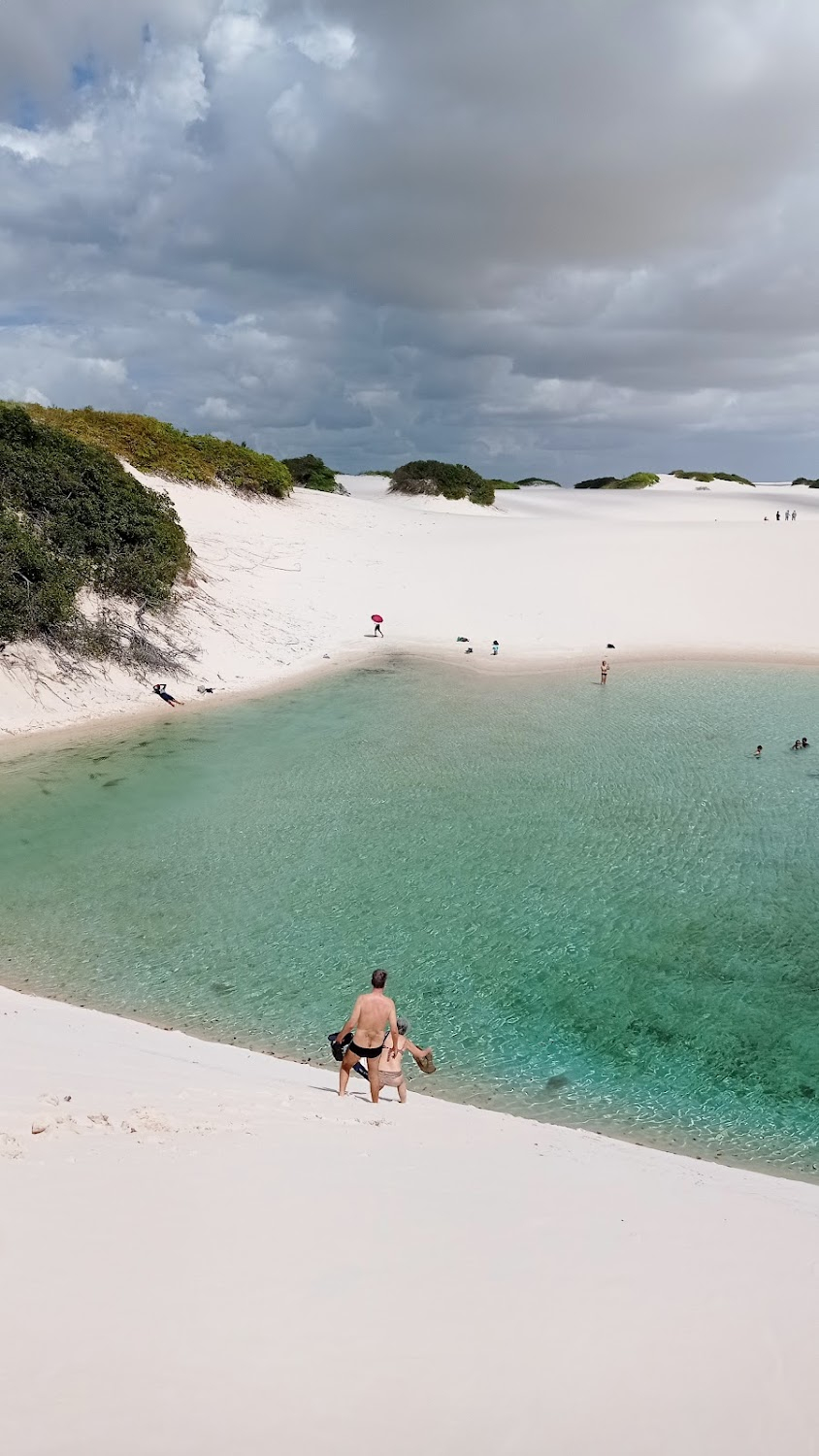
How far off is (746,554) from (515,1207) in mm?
43875

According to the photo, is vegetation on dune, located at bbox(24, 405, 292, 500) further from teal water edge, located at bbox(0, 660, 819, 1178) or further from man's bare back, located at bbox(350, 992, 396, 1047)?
man's bare back, located at bbox(350, 992, 396, 1047)

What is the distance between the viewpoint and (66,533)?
27.9m

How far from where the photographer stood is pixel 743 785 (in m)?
20.3

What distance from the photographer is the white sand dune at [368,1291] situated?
12.8ft

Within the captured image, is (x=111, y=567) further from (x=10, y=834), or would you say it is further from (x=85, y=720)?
(x=10, y=834)

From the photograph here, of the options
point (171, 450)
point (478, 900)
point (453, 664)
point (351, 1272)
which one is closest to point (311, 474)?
point (171, 450)

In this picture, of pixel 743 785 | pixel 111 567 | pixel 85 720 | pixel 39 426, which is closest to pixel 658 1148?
pixel 743 785

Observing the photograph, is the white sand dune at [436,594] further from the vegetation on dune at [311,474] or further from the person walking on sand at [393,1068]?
the person walking on sand at [393,1068]

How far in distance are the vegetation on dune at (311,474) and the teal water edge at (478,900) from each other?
42.7 m

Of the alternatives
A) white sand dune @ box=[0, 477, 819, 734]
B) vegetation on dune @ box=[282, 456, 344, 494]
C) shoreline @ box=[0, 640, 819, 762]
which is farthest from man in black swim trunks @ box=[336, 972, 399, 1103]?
vegetation on dune @ box=[282, 456, 344, 494]

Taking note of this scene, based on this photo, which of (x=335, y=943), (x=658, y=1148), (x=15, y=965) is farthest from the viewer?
(x=335, y=943)

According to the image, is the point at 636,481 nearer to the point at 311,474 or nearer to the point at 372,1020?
the point at 311,474

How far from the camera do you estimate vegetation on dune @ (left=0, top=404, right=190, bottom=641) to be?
25.4 metres

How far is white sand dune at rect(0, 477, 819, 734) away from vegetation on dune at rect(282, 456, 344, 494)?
965 centimetres
